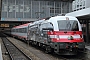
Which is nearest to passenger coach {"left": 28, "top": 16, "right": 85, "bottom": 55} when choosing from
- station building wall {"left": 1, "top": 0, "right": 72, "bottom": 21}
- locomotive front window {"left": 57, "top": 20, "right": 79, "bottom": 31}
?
locomotive front window {"left": 57, "top": 20, "right": 79, "bottom": 31}

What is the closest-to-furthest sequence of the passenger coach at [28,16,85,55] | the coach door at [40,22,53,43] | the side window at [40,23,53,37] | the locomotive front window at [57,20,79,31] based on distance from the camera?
the passenger coach at [28,16,85,55], the locomotive front window at [57,20,79,31], the side window at [40,23,53,37], the coach door at [40,22,53,43]

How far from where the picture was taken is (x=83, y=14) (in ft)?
59.8

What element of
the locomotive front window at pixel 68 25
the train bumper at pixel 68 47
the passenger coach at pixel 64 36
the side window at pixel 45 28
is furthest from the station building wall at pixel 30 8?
the train bumper at pixel 68 47

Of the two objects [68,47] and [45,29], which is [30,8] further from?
[68,47]

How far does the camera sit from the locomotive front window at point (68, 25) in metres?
14.1

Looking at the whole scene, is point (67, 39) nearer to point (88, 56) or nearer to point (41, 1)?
point (88, 56)

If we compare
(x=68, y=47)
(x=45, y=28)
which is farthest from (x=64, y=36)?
(x=45, y=28)

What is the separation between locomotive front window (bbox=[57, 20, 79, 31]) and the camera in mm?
14123

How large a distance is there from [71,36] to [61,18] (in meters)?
1.65

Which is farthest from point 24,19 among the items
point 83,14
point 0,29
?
point 83,14

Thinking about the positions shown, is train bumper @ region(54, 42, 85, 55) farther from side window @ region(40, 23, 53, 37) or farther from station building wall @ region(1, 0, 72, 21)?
station building wall @ region(1, 0, 72, 21)

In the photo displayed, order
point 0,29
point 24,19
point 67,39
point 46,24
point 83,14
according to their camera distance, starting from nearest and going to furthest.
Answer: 1. point 67,39
2. point 46,24
3. point 83,14
4. point 24,19
5. point 0,29

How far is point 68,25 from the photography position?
14250mm

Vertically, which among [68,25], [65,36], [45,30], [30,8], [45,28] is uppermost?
[30,8]
